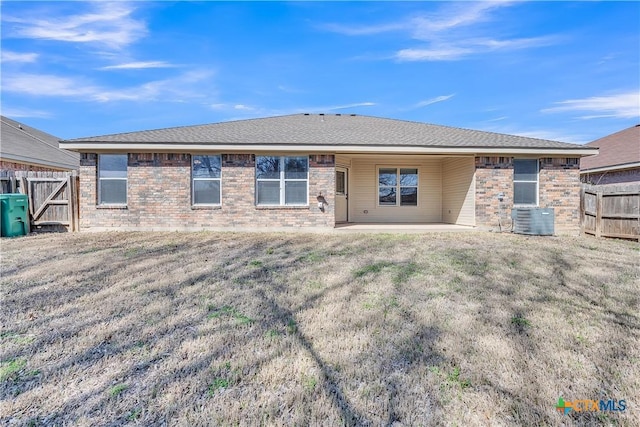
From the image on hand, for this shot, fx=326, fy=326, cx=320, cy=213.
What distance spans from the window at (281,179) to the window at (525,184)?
6884mm

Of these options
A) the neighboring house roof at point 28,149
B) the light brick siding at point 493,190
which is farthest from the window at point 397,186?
the neighboring house roof at point 28,149

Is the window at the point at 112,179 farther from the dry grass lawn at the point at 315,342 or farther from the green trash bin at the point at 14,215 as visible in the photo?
the dry grass lawn at the point at 315,342

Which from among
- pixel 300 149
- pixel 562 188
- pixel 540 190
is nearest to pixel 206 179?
pixel 300 149

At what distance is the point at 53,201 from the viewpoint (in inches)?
399

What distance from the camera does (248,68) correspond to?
1447 centimetres

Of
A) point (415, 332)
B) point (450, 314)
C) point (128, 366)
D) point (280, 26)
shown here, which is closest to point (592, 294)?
point (450, 314)

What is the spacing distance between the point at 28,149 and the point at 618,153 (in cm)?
2719

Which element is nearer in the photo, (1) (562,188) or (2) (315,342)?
(2) (315,342)

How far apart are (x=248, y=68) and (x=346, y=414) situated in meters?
15.0

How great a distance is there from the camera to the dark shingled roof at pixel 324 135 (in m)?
9.98

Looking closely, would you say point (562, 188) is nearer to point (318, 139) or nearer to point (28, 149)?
point (318, 139)

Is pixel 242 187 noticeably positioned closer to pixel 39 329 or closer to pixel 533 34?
pixel 39 329
